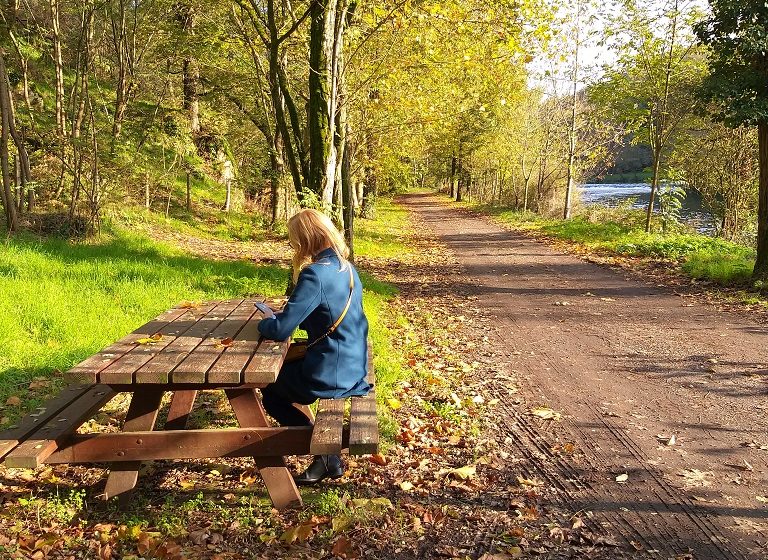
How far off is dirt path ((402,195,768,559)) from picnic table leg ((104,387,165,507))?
2.62 metres

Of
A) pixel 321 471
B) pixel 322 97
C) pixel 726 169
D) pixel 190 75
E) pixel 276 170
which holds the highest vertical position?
pixel 190 75

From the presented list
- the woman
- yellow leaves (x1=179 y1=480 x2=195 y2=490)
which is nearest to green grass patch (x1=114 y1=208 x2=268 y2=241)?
yellow leaves (x1=179 y1=480 x2=195 y2=490)

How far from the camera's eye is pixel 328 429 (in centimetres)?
321

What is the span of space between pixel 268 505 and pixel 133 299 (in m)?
4.34

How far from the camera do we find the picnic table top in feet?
9.98

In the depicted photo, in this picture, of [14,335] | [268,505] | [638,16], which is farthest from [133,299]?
[638,16]

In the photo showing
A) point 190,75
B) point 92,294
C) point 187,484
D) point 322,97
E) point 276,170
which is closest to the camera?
point 187,484

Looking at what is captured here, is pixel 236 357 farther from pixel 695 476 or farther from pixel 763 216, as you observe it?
pixel 763 216

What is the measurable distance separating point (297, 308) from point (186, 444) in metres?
1.04

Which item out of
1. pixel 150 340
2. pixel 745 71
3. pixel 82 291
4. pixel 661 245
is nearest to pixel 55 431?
pixel 150 340

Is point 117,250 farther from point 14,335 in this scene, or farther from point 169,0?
point 169,0

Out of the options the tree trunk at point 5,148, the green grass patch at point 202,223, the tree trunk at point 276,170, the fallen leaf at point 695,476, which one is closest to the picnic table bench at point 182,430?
the fallen leaf at point 695,476

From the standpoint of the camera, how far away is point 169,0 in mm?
13016

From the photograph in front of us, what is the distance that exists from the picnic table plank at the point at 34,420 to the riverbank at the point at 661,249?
372 inches
